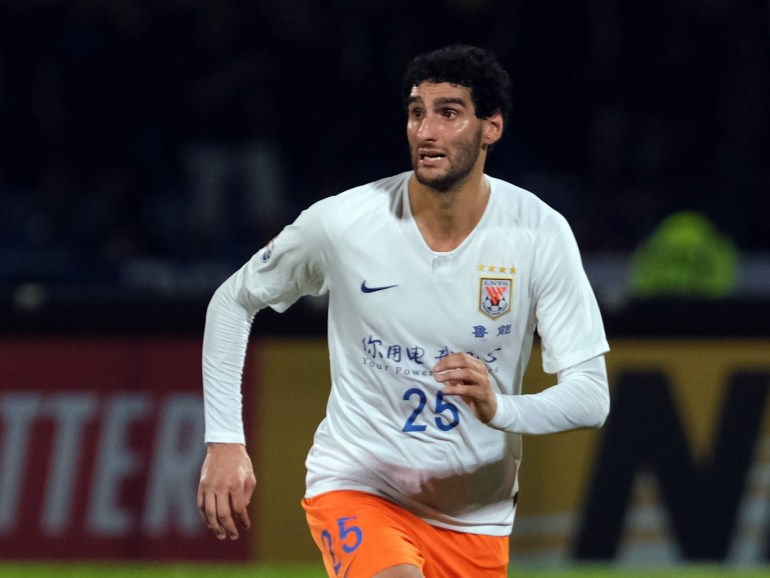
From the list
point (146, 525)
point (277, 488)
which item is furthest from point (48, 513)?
point (277, 488)

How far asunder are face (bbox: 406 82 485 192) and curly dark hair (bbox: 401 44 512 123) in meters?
0.02

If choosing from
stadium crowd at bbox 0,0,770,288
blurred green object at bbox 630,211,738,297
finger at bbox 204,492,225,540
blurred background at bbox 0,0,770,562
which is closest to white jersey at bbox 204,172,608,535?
finger at bbox 204,492,225,540

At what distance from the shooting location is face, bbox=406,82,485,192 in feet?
13.2

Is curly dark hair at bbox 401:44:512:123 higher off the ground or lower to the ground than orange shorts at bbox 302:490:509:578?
higher

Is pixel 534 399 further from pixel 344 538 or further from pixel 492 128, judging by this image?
pixel 492 128

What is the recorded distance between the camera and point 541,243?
4.14 m

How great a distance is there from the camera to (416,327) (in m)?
4.14

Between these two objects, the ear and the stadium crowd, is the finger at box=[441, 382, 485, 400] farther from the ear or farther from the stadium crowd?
the stadium crowd

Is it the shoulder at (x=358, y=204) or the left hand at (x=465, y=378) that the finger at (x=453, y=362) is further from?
the shoulder at (x=358, y=204)

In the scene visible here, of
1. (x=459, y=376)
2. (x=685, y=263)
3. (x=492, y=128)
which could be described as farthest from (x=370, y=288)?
(x=685, y=263)

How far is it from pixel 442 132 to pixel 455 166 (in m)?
0.10

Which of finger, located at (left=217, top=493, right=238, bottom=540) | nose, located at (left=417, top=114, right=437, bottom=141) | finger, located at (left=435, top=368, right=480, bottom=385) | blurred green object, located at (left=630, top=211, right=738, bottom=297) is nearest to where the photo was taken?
finger, located at (left=435, top=368, right=480, bottom=385)

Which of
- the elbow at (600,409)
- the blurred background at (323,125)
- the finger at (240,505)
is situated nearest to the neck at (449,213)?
the elbow at (600,409)

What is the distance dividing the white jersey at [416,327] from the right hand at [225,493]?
0.14 meters
